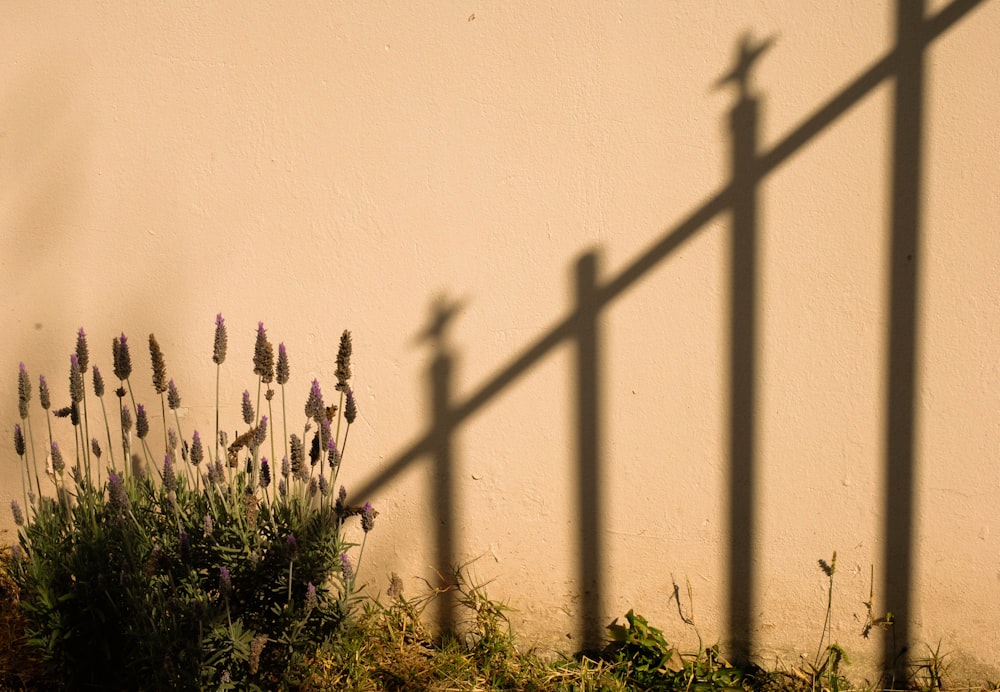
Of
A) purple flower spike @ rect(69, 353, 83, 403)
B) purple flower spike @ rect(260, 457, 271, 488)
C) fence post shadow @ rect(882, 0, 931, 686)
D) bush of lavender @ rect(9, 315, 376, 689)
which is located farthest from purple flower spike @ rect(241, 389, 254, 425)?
fence post shadow @ rect(882, 0, 931, 686)

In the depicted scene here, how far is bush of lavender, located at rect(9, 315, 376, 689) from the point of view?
7.71 feet

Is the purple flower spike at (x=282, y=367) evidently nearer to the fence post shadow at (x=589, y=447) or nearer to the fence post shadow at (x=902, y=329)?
the fence post shadow at (x=589, y=447)

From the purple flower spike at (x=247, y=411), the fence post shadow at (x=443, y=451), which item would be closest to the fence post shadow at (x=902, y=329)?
the fence post shadow at (x=443, y=451)

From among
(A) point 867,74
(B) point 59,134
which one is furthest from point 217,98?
(A) point 867,74

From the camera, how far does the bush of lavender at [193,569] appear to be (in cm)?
235

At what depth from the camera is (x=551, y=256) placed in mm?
2893

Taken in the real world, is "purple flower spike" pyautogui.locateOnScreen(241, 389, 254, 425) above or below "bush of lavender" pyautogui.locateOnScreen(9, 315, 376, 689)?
above

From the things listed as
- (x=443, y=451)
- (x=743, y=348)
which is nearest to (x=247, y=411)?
(x=443, y=451)

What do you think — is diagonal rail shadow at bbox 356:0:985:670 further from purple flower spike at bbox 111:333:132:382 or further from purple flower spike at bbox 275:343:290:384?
purple flower spike at bbox 111:333:132:382

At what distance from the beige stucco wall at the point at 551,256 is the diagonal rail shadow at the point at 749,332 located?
0.08 ft

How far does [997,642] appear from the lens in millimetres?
2807

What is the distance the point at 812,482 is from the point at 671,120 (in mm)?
1267

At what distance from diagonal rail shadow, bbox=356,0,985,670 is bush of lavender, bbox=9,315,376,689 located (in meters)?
0.56

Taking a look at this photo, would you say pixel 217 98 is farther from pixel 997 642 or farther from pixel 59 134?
pixel 997 642
